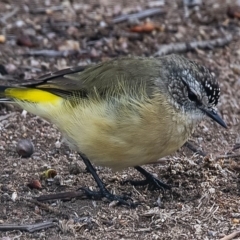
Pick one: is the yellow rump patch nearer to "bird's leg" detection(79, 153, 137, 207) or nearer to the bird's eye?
"bird's leg" detection(79, 153, 137, 207)

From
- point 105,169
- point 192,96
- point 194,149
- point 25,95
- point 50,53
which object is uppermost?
point 192,96

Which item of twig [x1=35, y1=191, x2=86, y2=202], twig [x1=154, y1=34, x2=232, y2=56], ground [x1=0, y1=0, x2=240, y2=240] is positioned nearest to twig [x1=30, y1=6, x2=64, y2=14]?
ground [x1=0, y1=0, x2=240, y2=240]

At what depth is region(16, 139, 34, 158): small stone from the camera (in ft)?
22.7

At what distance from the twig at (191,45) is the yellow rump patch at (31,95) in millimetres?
2862

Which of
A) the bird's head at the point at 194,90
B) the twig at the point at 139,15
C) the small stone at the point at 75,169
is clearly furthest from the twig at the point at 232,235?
the twig at the point at 139,15

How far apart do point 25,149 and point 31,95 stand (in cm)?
71

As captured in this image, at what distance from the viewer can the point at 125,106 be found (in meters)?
5.92

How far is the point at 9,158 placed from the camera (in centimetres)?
691

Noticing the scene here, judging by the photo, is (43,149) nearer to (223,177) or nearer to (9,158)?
(9,158)

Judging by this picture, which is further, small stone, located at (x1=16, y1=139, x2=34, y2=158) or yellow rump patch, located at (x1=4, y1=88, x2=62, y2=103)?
small stone, located at (x1=16, y1=139, x2=34, y2=158)

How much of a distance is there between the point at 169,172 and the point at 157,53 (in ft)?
9.15

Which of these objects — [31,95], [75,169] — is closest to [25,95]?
[31,95]

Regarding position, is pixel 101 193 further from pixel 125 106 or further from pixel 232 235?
pixel 232 235

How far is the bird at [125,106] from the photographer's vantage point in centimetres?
582
